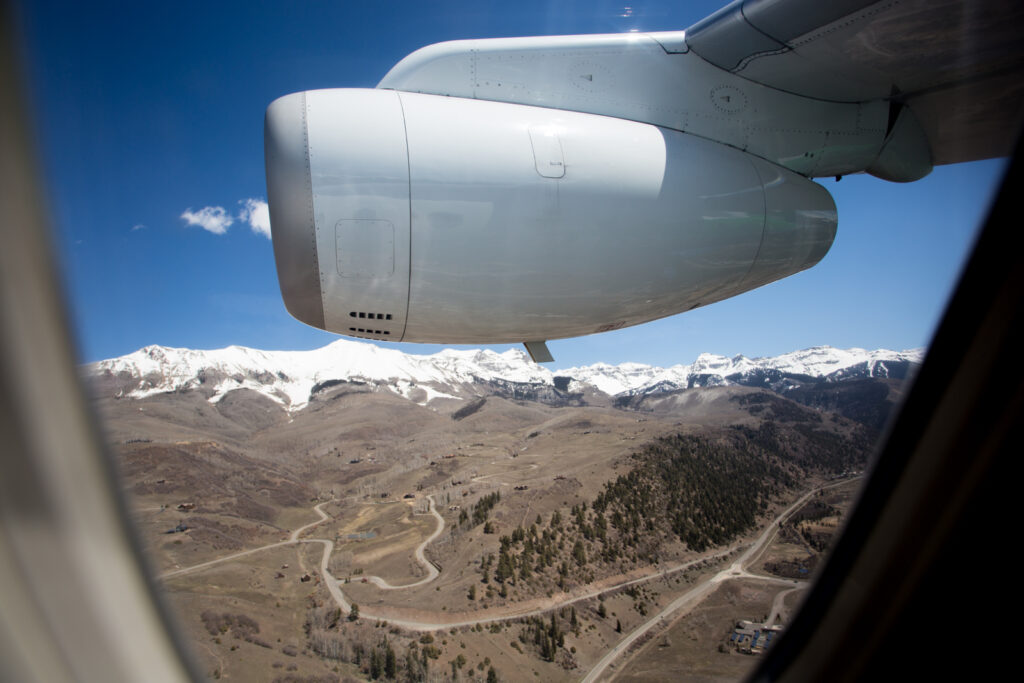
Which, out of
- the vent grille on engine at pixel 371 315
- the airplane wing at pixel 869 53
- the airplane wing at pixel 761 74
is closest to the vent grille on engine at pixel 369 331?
the vent grille on engine at pixel 371 315

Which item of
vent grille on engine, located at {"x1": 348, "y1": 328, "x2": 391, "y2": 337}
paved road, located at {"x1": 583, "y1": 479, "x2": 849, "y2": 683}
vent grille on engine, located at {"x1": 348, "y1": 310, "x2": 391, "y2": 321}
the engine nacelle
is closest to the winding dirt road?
paved road, located at {"x1": 583, "y1": 479, "x2": 849, "y2": 683}

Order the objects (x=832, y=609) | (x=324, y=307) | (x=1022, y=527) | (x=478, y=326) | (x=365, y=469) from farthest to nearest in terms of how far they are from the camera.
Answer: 1. (x=365, y=469)
2. (x=478, y=326)
3. (x=324, y=307)
4. (x=832, y=609)
5. (x=1022, y=527)

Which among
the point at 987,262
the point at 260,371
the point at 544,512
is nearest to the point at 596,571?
the point at 544,512

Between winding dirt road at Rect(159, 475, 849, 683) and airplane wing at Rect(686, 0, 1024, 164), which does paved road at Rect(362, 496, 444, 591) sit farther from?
airplane wing at Rect(686, 0, 1024, 164)

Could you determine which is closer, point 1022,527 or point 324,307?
point 1022,527

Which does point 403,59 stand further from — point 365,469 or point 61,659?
point 365,469

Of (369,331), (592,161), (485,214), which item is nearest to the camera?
(485,214)

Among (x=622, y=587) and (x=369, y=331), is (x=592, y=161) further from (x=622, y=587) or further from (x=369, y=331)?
(x=622, y=587)

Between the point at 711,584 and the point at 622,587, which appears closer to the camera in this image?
the point at 711,584

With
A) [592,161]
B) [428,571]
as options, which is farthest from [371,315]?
[428,571]
